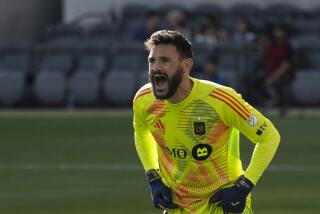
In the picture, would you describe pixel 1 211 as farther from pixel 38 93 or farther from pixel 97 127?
pixel 38 93

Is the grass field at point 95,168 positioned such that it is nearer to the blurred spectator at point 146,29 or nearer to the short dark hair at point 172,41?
the blurred spectator at point 146,29

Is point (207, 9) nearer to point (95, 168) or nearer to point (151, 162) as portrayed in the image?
point (95, 168)

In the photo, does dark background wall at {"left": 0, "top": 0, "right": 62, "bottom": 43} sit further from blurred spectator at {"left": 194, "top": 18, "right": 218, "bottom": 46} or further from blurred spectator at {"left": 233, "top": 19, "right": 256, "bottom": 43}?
blurred spectator at {"left": 233, "top": 19, "right": 256, "bottom": 43}

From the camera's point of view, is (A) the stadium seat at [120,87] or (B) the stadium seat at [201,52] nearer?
(B) the stadium seat at [201,52]

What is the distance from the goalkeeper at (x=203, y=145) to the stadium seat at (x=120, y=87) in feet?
68.8

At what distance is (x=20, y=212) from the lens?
46.0 ft

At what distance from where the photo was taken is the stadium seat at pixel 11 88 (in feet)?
97.7

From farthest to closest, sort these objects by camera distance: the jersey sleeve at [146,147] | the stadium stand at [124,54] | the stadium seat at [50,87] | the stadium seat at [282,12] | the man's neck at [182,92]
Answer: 1. the stadium seat at [282,12]
2. the stadium seat at [50,87]
3. the stadium stand at [124,54]
4. the jersey sleeve at [146,147]
5. the man's neck at [182,92]

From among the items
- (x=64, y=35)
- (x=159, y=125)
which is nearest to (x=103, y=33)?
(x=64, y=35)

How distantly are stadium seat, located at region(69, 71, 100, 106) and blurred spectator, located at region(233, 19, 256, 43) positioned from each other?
3.55 meters

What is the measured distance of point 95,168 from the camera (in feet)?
61.1

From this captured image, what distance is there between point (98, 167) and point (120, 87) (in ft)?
34.7

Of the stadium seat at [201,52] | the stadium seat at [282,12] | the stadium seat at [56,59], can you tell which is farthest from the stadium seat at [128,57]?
the stadium seat at [282,12]

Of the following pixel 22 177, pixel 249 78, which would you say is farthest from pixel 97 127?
pixel 22 177
